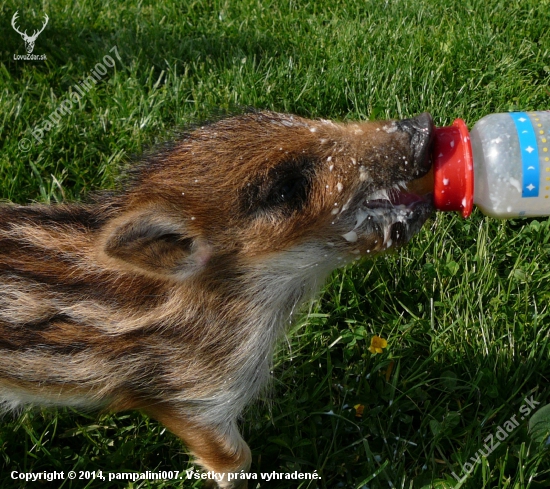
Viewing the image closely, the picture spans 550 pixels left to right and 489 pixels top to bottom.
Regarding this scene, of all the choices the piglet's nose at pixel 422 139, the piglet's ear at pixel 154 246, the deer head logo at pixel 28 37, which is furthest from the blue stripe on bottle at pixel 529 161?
the deer head logo at pixel 28 37

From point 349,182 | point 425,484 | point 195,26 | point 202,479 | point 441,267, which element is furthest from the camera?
point 195,26

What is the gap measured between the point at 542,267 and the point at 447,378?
2.50ft

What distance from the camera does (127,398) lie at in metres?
2.36

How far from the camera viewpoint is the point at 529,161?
199 centimetres

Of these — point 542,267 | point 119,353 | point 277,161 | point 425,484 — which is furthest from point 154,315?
point 542,267

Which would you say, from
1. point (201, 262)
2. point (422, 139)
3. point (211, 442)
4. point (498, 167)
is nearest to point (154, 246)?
point (201, 262)

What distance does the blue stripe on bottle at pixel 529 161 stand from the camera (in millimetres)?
1991

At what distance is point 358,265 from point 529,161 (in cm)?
112

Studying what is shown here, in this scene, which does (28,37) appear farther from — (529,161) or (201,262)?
(529,161)

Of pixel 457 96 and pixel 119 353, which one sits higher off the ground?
pixel 457 96

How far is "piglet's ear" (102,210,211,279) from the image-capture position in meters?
2.04

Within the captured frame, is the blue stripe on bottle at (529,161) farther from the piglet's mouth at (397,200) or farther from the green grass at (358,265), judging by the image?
the green grass at (358,265)

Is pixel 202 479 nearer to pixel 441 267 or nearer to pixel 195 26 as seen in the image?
pixel 441 267

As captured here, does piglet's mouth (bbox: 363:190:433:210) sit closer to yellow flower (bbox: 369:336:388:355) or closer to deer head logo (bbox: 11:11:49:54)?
yellow flower (bbox: 369:336:388:355)
